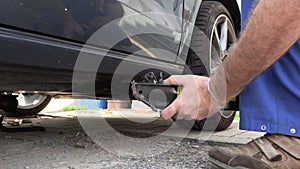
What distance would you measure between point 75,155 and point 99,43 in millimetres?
453

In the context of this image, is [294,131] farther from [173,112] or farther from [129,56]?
[129,56]

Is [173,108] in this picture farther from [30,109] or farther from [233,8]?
[30,109]

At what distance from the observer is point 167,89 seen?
1.06 metres

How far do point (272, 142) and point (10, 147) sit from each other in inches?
40.3

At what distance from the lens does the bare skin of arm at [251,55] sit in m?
0.73

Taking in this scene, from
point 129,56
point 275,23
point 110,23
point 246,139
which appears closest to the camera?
point 275,23

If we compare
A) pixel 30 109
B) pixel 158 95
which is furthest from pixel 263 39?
pixel 30 109

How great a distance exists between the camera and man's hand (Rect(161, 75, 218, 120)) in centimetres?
90

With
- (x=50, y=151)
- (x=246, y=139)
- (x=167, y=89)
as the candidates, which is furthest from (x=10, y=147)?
(x=246, y=139)

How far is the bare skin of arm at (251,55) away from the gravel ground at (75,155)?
37cm

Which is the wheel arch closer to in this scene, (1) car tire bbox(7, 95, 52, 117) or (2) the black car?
(2) the black car

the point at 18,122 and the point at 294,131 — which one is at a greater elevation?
the point at 294,131

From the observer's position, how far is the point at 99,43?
114cm

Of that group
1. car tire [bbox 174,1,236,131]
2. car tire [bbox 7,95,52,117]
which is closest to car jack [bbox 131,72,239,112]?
car tire [bbox 174,1,236,131]
